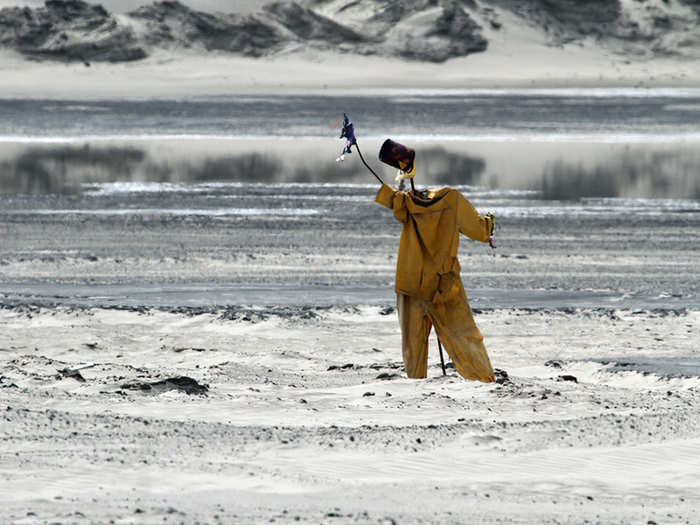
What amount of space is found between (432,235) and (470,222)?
248mm

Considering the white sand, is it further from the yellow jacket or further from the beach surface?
the yellow jacket

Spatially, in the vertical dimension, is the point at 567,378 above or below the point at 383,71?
below

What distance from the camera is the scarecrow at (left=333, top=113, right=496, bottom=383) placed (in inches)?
287

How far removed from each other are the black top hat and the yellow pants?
2.62 feet

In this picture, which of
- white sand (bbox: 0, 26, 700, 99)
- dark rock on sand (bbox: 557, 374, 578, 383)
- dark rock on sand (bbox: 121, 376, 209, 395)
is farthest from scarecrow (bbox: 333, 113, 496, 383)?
white sand (bbox: 0, 26, 700, 99)

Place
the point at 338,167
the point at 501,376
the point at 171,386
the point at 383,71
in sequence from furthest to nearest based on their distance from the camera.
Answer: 1. the point at 383,71
2. the point at 338,167
3. the point at 501,376
4. the point at 171,386

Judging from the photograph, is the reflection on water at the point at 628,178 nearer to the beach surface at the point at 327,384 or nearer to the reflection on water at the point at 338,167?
the reflection on water at the point at 338,167

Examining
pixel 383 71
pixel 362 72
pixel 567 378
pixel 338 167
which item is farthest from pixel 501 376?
pixel 383 71

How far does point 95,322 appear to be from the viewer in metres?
9.81

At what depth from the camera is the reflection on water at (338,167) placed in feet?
72.4

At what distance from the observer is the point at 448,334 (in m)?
7.57

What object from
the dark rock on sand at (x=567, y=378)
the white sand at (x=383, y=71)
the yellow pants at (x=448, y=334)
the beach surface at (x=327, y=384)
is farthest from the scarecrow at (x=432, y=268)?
the white sand at (x=383, y=71)

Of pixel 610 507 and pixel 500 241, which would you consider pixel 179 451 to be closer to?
pixel 610 507

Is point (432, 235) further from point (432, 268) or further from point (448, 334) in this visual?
point (448, 334)
